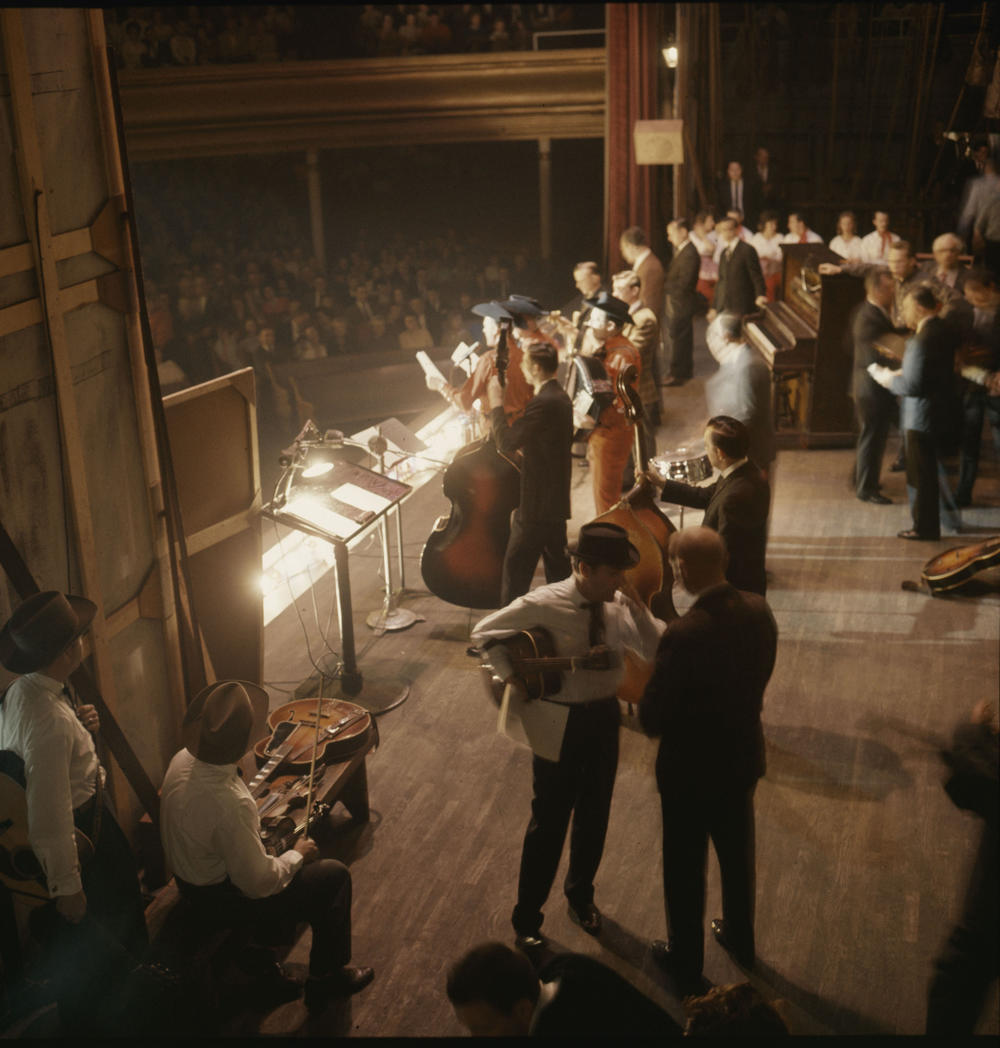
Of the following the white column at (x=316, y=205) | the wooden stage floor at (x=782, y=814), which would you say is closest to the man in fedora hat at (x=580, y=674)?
the wooden stage floor at (x=782, y=814)

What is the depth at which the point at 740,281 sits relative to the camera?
8648mm

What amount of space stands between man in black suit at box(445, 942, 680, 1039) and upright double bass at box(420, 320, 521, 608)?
318 centimetres

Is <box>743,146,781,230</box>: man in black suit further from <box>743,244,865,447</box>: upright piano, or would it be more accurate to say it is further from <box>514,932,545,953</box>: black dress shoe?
<box>514,932,545,953</box>: black dress shoe

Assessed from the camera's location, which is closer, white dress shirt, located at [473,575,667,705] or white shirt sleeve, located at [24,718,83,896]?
white shirt sleeve, located at [24,718,83,896]

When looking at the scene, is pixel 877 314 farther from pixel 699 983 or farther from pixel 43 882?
pixel 43 882

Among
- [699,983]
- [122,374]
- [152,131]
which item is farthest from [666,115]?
[699,983]

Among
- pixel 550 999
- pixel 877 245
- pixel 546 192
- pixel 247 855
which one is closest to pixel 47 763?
pixel 247 855

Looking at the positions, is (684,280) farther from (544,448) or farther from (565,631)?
(565,631)

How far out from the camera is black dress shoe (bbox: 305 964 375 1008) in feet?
10.9

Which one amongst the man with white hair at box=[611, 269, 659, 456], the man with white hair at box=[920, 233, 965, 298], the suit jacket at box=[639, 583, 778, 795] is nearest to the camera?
the suit jacket at box=[639, 583, 778, 795]

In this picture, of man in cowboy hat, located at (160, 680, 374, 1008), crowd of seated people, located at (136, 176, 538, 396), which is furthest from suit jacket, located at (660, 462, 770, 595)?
crowd of seated people, located at (136, 176, 538, 396)

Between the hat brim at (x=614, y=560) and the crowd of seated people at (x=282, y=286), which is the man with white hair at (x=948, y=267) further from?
the crowd of seated people at (x=282, y=286)

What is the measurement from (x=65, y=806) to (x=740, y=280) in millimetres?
7010

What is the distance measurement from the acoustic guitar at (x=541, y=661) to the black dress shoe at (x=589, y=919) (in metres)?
0.87
